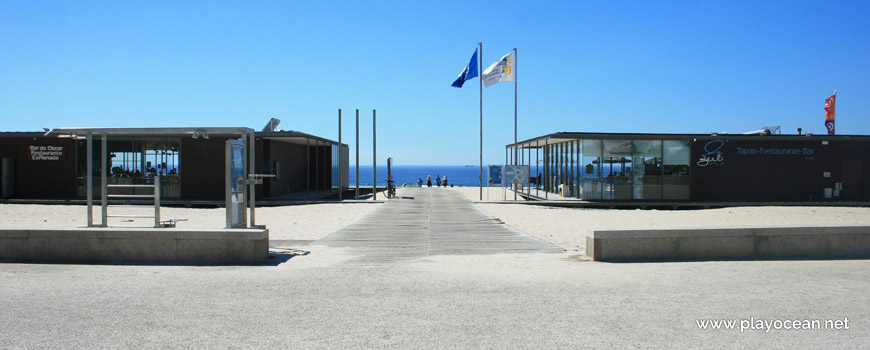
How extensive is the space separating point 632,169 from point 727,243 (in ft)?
51.7

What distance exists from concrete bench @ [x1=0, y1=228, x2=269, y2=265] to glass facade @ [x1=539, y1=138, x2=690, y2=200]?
1770 cm

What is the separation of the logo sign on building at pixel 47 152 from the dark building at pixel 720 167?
19528 mm

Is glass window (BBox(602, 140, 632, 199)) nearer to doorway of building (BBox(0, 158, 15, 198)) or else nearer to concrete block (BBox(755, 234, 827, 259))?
concrete block (BBox(755, 234, 827, 259))

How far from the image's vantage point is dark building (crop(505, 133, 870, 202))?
947 inches

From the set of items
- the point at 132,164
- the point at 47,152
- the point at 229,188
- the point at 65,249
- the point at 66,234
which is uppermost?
the point at 47,152

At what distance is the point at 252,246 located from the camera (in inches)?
338

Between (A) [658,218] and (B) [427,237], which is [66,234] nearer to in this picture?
(B) [427,237]

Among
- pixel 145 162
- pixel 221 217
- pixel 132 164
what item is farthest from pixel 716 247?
pixel 132 164

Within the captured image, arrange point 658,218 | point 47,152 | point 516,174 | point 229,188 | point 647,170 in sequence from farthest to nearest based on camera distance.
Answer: point 47,152, point 647,170, point 516,174, point 658,218, point 229,188

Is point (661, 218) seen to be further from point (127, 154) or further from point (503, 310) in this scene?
point (127, 154)

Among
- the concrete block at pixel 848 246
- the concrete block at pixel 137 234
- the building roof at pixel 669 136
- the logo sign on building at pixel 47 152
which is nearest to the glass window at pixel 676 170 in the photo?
the building roof at pixel 669 136

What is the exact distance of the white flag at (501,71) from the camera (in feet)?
81.5

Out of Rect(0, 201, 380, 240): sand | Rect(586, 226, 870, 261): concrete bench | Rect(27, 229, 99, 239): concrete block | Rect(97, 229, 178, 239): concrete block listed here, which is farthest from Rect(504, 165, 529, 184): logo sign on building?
Rect(27, 229, 99, 239): concrete block

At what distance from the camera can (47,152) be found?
25.0m
